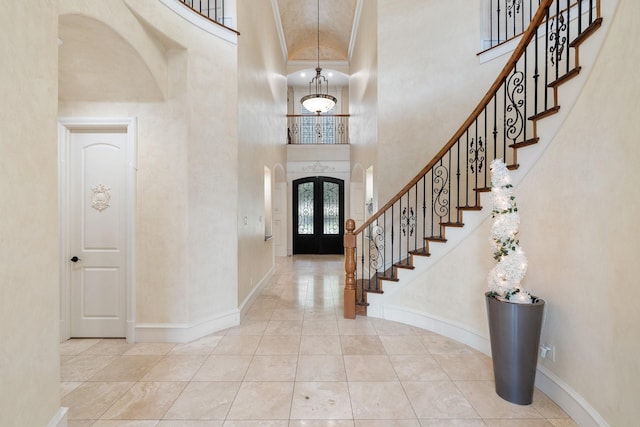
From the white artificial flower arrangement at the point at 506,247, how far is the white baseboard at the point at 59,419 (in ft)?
10.0

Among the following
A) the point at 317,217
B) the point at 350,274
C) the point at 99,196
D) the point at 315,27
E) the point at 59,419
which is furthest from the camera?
the point at 317,217

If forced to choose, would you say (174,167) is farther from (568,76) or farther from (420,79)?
(420,79)

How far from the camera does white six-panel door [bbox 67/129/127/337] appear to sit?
3.41 metres

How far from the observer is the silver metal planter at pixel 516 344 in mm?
2156

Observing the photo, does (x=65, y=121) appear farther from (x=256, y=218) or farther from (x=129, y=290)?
(x=256, y=218)

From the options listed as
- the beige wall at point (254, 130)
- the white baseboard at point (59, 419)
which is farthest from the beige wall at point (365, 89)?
the white baseboard at point (59, 419)

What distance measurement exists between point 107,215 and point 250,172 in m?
1.88

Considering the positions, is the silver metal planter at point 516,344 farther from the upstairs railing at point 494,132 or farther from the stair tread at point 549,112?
the stair tread at point 549,112

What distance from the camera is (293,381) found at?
2576 mm

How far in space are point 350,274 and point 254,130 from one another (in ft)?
8.74

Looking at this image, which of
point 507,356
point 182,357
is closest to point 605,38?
point 507,356

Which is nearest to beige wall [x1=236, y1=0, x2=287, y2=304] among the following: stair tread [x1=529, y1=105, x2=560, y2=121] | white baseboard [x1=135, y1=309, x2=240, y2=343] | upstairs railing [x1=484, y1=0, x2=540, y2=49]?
white baseboard [x1=135, y1=309, x2=240, y2=343]

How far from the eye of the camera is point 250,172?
4562mm

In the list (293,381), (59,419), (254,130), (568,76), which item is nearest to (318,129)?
(254,130)
